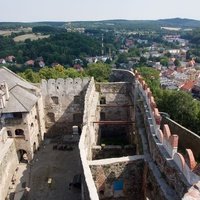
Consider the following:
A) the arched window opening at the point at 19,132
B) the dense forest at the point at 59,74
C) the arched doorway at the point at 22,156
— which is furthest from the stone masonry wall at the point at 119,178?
the dense forest at the point at 59,74

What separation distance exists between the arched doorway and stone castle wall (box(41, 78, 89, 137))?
220 inches

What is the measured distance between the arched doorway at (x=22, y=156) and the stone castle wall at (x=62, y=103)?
559 cm

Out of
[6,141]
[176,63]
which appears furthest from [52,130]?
[176,63]

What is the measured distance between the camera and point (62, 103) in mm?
39500

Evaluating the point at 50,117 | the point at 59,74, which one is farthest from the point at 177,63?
the point at 50,117

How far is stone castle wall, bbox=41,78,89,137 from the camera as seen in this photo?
38.9 meters

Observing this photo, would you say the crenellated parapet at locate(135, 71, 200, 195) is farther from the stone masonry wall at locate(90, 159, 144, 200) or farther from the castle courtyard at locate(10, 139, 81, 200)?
the castle courtyard at locate(10, 139, 81, 200)

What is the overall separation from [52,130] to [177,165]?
26003 millimetres

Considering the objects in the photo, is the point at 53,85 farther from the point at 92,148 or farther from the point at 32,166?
the point at 92,148

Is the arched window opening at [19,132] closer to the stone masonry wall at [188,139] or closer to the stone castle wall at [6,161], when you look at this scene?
the stone castle wall at [6,161]

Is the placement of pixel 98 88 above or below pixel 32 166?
above

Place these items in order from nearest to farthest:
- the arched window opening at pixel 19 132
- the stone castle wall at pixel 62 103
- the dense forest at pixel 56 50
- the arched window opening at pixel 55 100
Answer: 1. the arched window opening at pixel 19 132
2. the stone castle wall at pixel 62 103
3. the arched window opening at pixel 55 100
4. the dense forest at pixel 56 50

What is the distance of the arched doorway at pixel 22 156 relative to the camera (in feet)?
112

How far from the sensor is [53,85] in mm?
38750
